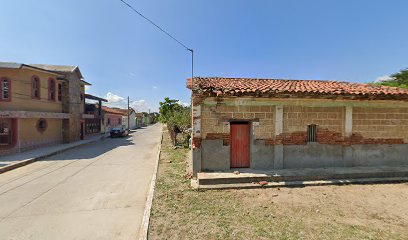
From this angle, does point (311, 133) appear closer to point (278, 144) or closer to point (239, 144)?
point (278, 144)

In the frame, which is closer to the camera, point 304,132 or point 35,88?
point 304,132

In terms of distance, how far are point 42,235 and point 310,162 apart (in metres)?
8.67

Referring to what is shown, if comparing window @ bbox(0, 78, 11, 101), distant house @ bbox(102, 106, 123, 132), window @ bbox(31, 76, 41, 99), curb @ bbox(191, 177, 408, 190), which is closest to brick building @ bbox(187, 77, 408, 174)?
curb @ bbox(191, 177, 408, 190)

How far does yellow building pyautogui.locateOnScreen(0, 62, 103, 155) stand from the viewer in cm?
1297

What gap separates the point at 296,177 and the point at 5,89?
59.4 ft

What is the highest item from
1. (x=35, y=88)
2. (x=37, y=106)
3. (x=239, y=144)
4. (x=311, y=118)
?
(x=35, y=88)

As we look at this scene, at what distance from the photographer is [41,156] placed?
1185cm

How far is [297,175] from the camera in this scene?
6.98m

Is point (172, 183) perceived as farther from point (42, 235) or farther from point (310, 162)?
point (310, 162)

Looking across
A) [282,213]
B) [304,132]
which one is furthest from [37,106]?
[304,132]

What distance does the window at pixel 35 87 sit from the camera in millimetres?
14383

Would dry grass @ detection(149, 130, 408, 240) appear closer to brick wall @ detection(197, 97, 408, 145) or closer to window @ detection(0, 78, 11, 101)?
brick wall @ detection(197, 97, 408, 145)

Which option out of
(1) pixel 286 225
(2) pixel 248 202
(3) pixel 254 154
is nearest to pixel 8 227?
(2) pixel 248 202

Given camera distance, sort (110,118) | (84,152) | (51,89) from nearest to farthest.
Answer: (84,152)
(51,89)
(110,118)
